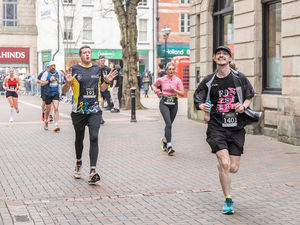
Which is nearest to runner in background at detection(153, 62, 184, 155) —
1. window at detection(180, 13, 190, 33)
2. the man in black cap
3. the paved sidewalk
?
the paved sidewalk

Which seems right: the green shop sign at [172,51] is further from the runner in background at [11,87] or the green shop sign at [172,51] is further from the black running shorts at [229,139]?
the black running shorts at [229,139]

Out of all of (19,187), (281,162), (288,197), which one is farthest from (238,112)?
(281,162)

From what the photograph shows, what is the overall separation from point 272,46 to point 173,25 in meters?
39.8

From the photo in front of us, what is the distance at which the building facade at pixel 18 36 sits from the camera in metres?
53.9

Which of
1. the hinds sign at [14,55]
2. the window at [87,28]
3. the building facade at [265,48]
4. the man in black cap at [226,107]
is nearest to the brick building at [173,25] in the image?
the window at [87,28]

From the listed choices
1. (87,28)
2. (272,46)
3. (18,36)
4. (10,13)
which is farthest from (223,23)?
(10,13)

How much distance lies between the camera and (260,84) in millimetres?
14906

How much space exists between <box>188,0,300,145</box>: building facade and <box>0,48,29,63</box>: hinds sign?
37.2m

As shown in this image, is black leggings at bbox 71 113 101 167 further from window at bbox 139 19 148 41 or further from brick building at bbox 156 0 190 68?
brick building at bbox 156 0 190 68

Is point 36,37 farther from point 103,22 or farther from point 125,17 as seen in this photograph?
point 125,17

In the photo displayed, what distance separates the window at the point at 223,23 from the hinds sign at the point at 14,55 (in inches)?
1501

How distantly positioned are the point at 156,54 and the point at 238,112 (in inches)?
1832

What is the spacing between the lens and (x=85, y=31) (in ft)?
167

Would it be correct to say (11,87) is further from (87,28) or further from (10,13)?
(10,13)
